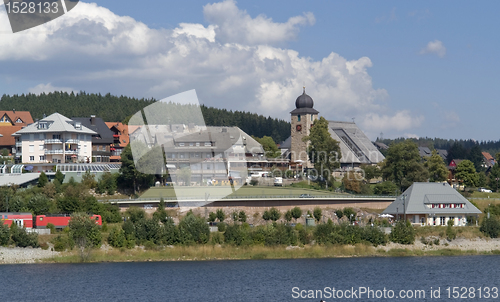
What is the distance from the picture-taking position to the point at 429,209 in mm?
71312

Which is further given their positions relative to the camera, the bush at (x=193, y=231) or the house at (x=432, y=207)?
the house at (x=432, y=207)

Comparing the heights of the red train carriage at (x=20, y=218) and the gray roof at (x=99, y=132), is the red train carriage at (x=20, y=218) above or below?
below

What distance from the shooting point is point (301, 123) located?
117 meters

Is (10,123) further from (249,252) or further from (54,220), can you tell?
(249,252)

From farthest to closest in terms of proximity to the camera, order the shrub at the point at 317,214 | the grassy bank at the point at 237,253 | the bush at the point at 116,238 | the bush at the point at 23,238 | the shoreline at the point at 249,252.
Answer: the shrub at the point at 317,214 < the bush at the point at 116,238 < the grassy bank at the point at 237,253 < the bush at the point at 23,238 < the shoreline at the point at 249,252

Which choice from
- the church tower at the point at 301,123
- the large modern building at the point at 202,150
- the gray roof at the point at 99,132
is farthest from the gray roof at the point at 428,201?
the gray roof at the point at 99,132

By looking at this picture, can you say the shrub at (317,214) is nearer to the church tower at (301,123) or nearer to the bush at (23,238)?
the bush at (23,238)

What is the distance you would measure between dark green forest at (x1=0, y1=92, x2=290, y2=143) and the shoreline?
98.4 metres

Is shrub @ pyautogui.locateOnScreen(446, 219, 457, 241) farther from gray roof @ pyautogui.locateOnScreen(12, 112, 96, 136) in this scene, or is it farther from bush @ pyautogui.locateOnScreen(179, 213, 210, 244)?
gray roof @ pyautogui.locateOnScreen(12, 112, 96, 136)

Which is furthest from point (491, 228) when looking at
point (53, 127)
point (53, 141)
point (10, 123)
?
point (10, 123)

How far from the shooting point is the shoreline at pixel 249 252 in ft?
184

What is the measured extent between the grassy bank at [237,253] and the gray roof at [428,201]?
907 centimetres

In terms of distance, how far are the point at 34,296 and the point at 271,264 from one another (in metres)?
21.0

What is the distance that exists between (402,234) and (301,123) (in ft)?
182
